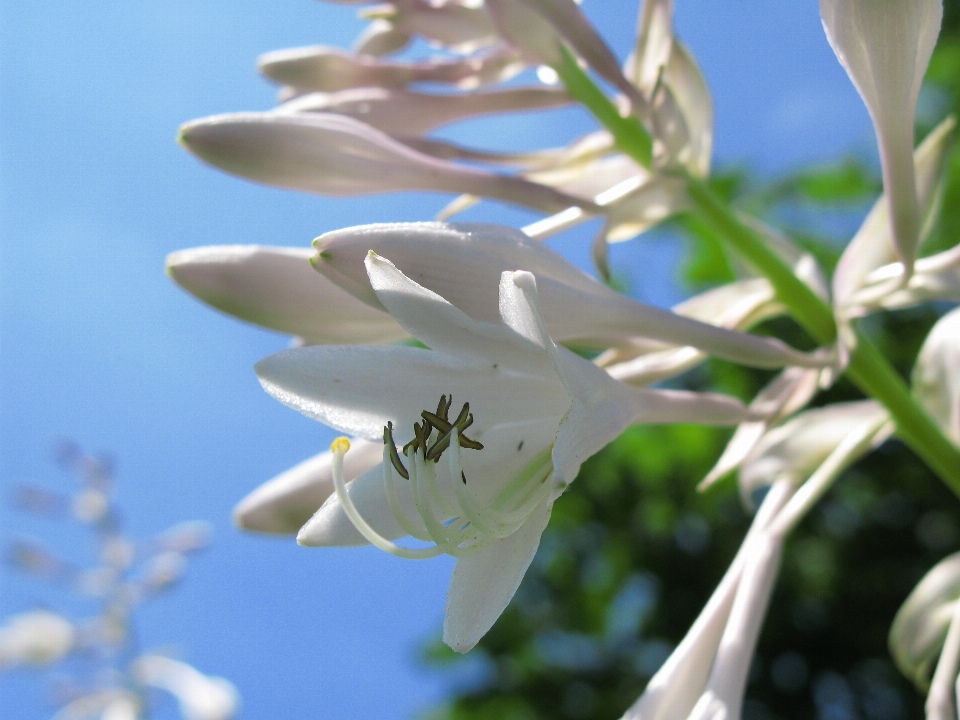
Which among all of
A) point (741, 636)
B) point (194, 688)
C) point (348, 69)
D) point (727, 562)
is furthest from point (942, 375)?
point (727, 562)

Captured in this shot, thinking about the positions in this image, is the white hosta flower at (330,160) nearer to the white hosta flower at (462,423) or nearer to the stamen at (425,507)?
the white hosta flower at (462,423)

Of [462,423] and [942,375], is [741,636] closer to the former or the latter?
[462,423]

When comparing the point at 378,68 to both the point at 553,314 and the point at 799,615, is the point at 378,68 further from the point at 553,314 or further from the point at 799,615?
the point at 799,615

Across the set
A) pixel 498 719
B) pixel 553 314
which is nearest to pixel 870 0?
pixel 553 314

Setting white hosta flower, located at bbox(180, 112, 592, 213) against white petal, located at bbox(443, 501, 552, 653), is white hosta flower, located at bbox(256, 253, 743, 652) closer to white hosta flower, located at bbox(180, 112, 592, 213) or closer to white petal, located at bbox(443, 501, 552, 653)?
white petal, located at bbox(443, 501, 552, 653)

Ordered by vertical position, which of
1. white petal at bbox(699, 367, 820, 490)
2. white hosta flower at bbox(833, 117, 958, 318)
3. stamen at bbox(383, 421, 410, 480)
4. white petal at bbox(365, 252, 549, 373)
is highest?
white petal at bbox(365, 252, 549, 373)

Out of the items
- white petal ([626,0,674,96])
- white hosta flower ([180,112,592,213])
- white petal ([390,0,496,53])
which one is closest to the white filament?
white hosta flower ([180,112,592,213])

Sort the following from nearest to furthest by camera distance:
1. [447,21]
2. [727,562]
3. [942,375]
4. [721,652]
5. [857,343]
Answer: [721,652], [857,343], [942,375], [447,21], [727,562]
